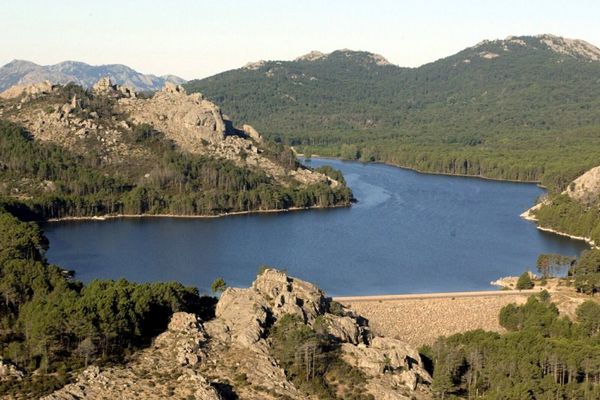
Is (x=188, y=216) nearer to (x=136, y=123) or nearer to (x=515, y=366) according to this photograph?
(x=136, y=123)

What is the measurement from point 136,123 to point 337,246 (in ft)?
262

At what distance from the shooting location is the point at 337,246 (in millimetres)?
121562

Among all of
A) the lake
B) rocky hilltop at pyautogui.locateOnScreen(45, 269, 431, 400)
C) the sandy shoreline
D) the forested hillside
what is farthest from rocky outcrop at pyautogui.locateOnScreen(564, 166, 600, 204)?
rocky hilltop at pyautogui.locateOnScreen(45, 269, 431, 400)

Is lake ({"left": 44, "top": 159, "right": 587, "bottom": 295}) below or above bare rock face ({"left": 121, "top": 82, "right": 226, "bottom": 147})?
below

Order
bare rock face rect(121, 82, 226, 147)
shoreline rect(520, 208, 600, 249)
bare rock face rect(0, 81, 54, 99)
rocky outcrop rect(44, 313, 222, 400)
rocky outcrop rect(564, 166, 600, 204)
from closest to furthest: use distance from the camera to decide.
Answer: rocky outcrop rect(44, 313, 222, 400) < shoreline rect(520, 208, 600, 249) < rocky outcrop rect(564, 166, 600, 204) < bare rock face rect(121, 82, 226, 147) < bare rock face rect(0, 81, 54, 99)

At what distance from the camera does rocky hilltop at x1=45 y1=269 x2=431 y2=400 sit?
50656 mm

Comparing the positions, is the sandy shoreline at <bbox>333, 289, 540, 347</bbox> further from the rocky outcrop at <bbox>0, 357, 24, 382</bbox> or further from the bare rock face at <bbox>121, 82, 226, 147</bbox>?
the bare rock face at <bbox>121, 82, 226, 147</bbox>

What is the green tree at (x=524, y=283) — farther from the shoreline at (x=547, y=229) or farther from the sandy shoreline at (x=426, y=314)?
the shoreline at (x=547, y=229)

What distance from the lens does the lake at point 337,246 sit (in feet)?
335

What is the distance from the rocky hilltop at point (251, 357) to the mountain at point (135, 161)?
8604 cm

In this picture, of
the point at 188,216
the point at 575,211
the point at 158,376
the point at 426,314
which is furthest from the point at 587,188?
the point at 158,376

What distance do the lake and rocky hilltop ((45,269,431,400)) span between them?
29171 millimetres

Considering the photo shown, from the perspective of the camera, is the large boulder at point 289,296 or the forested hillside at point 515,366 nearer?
the forested hillside at point 515,366

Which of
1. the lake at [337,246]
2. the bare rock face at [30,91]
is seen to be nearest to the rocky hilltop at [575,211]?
the lake at [337,246]
